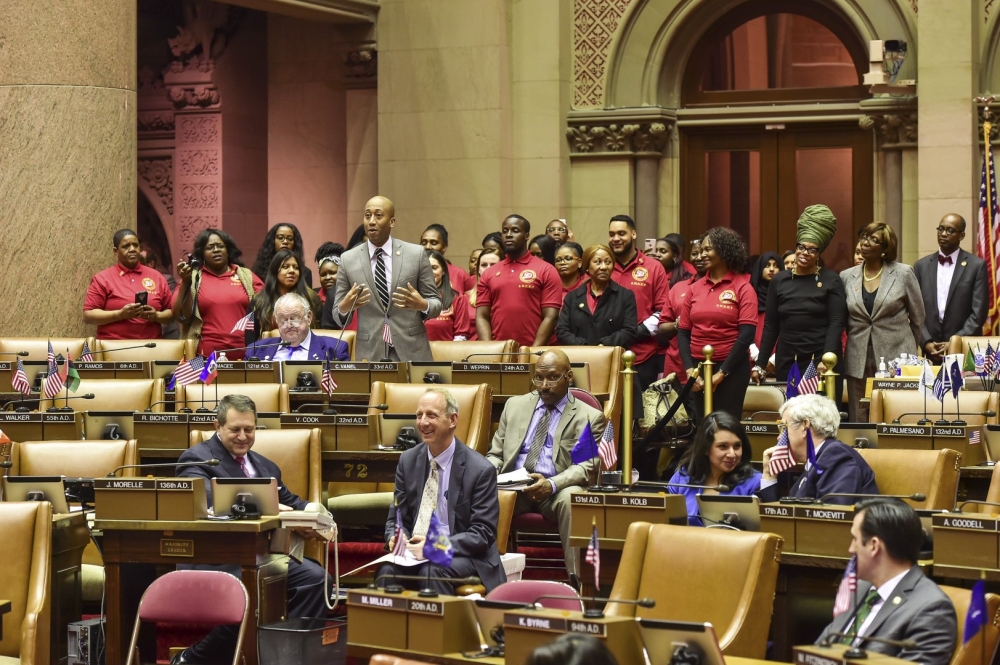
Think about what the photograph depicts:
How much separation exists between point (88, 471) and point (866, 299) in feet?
15.0

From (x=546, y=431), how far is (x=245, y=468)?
1539mm

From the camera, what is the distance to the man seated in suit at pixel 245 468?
652 centimetres

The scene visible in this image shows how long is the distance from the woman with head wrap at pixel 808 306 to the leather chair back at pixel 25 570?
464cm

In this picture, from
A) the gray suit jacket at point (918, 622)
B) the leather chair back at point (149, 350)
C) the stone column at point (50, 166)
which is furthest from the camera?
the stone column at point (50, 166)

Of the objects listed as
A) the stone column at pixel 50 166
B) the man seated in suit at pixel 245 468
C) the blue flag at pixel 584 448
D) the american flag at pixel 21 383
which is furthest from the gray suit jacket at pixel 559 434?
the stone column at pixel 50 166

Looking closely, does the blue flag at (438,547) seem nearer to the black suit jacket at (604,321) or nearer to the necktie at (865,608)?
the necktie at (865,608)

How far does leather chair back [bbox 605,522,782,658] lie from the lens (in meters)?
5.07

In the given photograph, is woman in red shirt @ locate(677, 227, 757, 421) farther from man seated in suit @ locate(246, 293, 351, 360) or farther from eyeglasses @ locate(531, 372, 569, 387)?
man seated in suit @ locate(246, 293, 351, 360)

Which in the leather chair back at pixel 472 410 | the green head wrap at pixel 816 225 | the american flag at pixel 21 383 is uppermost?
the green head wrap at pixel 816 225

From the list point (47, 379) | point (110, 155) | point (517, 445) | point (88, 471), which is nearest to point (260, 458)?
point (88, 471)

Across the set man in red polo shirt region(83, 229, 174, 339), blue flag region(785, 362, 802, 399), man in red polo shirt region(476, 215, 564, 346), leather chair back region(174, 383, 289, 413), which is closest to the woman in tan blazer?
blue flag region(785, 362, 802, 399)

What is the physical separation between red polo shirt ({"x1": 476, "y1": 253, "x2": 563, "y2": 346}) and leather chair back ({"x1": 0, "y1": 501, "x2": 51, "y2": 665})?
474 cm

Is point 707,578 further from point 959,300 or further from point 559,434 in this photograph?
point 959,300

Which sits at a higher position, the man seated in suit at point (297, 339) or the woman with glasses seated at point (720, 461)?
the man seated in suit at point (297, 339)
